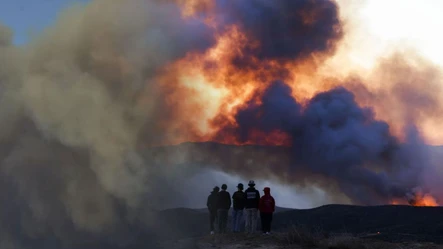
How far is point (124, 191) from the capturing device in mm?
38719

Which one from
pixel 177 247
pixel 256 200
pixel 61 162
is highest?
pixel 61 162

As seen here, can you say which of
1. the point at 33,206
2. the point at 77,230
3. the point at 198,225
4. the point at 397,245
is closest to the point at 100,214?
the point at 77,230

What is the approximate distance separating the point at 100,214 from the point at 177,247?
16.6m

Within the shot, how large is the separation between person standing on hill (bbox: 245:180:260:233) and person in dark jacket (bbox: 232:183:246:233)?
521 millimetres

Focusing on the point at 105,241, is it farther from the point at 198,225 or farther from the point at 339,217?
the point at 339,217

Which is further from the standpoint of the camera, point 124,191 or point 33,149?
point 124,191

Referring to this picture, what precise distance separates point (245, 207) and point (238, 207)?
55cm

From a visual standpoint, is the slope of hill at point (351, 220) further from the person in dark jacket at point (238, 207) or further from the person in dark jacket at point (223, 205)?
the person in dark jacket at point (223, 205)

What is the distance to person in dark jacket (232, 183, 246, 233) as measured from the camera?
23922mm

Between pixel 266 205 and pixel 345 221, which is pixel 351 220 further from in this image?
pixel 266 205

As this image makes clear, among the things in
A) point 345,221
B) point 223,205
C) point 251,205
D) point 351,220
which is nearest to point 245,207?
point 251,205

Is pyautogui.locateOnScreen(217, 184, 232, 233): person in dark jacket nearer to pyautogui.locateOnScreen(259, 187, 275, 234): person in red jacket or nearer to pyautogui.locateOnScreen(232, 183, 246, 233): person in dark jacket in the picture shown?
pyautogui.locateOnScreen(232, 183, 246, 233): person in dark jacket

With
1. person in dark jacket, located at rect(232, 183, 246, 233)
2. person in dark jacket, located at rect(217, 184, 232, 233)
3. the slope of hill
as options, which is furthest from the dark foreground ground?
person in dark jacket, located at rect(232, 183, 246, 233)

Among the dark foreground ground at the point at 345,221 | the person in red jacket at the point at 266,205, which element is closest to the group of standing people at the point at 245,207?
the person in red jacket at the point at 266,205
